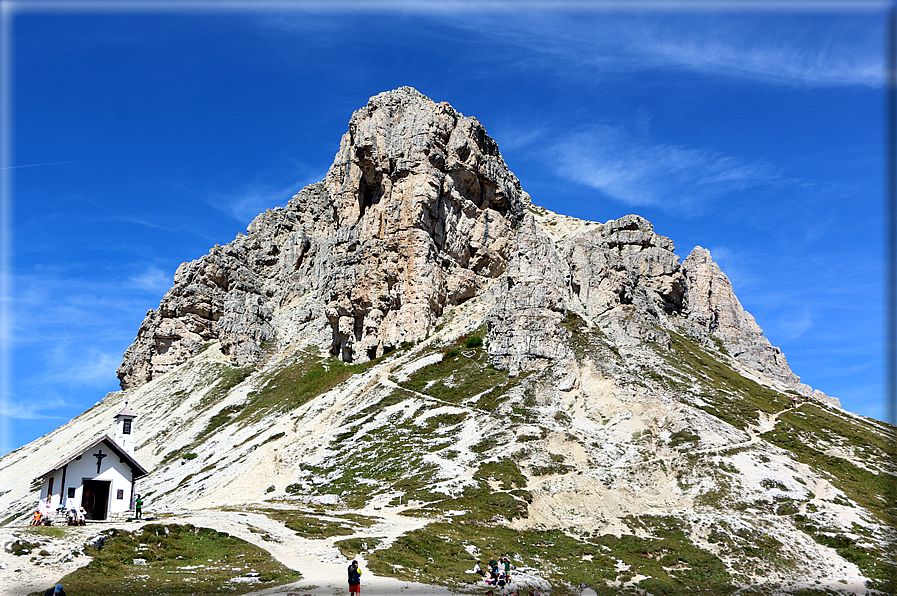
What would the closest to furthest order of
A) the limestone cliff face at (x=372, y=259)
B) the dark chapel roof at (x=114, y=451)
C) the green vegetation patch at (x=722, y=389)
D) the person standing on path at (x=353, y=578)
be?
1. the person standing on path at (x=353, y=578)
2. the dark chapel roof at (x=114, y=451)
3. the green vegetation patch at (x=722, y=389)
4. the limestone cliff face at (x=372, y=259)

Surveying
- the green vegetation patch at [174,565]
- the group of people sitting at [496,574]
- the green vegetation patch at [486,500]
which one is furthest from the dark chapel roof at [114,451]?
the group of people sitting at [496,574]

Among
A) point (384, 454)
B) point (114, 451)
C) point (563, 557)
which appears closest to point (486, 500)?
point (563, 557)

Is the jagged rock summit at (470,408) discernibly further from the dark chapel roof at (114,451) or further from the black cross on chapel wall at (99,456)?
the black cross on chapel wall at (99,456)

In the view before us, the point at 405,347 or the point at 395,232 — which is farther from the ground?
the point at 395,232

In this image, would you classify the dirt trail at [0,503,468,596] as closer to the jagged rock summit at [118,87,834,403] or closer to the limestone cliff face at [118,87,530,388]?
the jagged rock summit at [118,87,834,403]

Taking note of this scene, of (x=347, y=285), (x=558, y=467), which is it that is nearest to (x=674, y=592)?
(x=558, y=467)

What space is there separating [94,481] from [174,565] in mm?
14285

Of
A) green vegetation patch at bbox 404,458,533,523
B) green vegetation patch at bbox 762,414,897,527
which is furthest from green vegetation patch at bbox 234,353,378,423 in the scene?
green vegetation patch at bbox 762,414,897,527

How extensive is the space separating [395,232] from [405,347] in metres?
25.5

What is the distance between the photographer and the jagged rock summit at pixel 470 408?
51844 millimetres

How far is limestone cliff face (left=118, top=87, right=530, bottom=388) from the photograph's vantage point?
127m

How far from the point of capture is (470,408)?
84.4 m

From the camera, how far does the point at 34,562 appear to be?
35188 mm

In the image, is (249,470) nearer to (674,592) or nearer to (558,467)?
(558,467)
